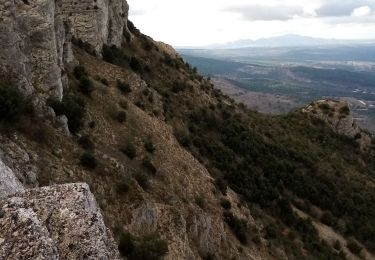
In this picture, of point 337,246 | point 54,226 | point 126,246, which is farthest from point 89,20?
point 54,226

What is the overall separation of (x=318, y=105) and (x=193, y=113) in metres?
43.0

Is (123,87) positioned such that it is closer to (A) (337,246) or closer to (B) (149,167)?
(B) (149,167)

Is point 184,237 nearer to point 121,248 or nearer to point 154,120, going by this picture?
point 121,248

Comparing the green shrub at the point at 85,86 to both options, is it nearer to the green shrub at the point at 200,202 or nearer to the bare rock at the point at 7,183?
the green shrub at the point at 200,202

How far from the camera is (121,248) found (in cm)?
2295

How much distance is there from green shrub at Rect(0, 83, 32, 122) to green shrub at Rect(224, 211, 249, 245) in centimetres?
1993

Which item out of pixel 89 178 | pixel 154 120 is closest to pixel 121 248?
pixel 89 178

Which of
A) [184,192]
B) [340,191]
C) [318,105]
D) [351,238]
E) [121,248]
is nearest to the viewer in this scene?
[121,248]

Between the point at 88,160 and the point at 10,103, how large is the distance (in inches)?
227

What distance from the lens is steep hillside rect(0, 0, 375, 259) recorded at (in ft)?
77.9

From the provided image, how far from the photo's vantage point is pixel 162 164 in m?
38.4

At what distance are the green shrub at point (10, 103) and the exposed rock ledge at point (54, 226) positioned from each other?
10.7 meters

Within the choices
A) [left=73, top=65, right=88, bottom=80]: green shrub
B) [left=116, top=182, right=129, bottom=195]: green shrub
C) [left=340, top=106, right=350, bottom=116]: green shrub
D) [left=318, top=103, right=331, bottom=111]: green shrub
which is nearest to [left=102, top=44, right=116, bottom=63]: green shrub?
[left=73, top=65, right=88, bottom=80]: green shrub

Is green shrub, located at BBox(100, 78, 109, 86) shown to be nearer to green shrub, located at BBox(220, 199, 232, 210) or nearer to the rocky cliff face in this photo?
the rocky cliff face
